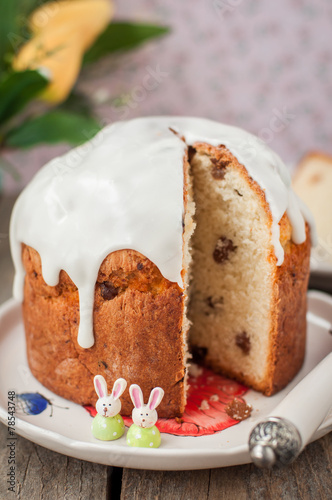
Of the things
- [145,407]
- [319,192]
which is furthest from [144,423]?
[319,192]

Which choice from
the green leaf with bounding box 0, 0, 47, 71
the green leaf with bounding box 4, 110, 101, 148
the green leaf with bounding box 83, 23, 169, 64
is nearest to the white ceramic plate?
the green leaf with bounding box 4, 110, 101, 148

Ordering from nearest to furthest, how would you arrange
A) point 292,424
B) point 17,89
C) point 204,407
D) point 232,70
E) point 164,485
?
point 292,424
point 164,485
point 204,407
point 17,89
point 232,70

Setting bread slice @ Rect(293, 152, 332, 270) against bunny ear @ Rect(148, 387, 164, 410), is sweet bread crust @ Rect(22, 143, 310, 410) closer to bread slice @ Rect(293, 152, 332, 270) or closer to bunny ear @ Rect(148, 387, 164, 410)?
bunny ear @ Rect(148, 387, 164, 410)

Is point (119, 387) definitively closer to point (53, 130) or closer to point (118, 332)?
point (118, 332)

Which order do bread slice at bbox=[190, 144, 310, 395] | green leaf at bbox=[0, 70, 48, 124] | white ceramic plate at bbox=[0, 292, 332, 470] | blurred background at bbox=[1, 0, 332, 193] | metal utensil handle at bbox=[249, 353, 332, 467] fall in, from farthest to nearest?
blurred background at bbox=[1, 0, 332, 193] < green leaf at bbox=[0, 70, 48, 124] < bread slice at bbox=[190, 144, 310, 395] < white ceramic plate at bbox=[0, 292, 332, 470] < metal utensil handle at bbox=[249, 353, 332, 467]

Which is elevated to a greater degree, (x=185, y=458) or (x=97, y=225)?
(x=97, y=225)

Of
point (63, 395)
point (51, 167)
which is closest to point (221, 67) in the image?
point (51, 167)

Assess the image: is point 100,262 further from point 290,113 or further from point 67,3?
point 290,113
